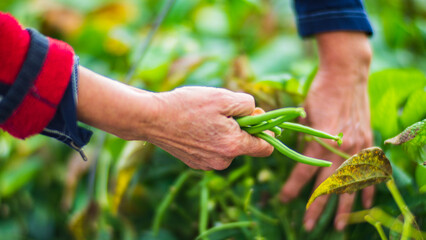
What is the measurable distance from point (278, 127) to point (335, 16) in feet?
0.81

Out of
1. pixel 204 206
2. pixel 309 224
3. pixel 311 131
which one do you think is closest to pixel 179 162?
pixel 204 206

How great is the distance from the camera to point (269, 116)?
500 millimetres

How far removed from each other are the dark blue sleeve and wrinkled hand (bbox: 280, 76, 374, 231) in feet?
0.31

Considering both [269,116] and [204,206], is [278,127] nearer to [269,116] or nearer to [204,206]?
[269,116]

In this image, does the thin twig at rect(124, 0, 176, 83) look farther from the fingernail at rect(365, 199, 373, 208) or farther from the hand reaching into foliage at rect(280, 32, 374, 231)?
the fingernail at rect(365, 199, 373, 208)

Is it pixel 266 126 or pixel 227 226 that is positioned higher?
pixel 266 126

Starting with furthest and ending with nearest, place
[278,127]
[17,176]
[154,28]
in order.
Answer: [17,176], [154,28], [278,127]

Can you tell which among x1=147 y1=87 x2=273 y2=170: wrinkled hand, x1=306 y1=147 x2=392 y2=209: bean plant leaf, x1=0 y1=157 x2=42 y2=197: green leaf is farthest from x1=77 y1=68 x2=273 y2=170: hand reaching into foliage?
x1=0 y1=157 x2=42 y2=197: green leaf

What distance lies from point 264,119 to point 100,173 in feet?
1.92

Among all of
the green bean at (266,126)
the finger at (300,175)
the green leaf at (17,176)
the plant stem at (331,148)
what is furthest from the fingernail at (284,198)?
the green leaf at (17,176)

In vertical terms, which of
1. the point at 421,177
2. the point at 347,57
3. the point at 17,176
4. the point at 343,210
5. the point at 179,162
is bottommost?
the point at 17,176

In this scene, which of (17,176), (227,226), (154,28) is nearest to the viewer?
(227,226)

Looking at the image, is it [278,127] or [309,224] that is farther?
[309,224]

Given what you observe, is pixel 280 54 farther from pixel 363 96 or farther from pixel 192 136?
pixel 192 136
